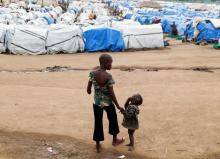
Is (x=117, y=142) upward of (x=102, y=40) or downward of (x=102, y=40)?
upward

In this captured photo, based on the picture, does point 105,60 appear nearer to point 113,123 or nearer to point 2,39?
point 113,123

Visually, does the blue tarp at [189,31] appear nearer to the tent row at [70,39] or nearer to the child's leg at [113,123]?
the tent row at [70,39]

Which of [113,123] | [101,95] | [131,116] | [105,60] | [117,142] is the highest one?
[105,60]

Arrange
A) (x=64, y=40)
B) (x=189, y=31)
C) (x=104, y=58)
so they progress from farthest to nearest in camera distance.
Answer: (x=189, y=31), (x=64, y=40), (x=104, y=58)

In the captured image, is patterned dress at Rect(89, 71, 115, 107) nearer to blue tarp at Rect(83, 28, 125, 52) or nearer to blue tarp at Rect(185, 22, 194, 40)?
blue tarp at Rect(83, 28, 125, 52)

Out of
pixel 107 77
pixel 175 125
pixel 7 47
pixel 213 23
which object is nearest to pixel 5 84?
pixel 175 125

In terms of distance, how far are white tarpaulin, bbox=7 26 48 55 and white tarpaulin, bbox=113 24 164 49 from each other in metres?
4.78

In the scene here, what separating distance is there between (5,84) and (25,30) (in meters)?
10.5

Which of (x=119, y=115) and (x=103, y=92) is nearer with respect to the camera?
(x=103, y=92)

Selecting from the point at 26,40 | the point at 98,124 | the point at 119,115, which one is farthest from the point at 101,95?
the point at 26,40

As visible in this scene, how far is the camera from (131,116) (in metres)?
7.32

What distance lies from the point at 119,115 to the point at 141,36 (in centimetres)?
1709

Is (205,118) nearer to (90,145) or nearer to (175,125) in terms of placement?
(175,125)

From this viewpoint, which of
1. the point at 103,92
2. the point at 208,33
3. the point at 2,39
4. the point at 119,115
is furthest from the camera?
the point at 208,33
